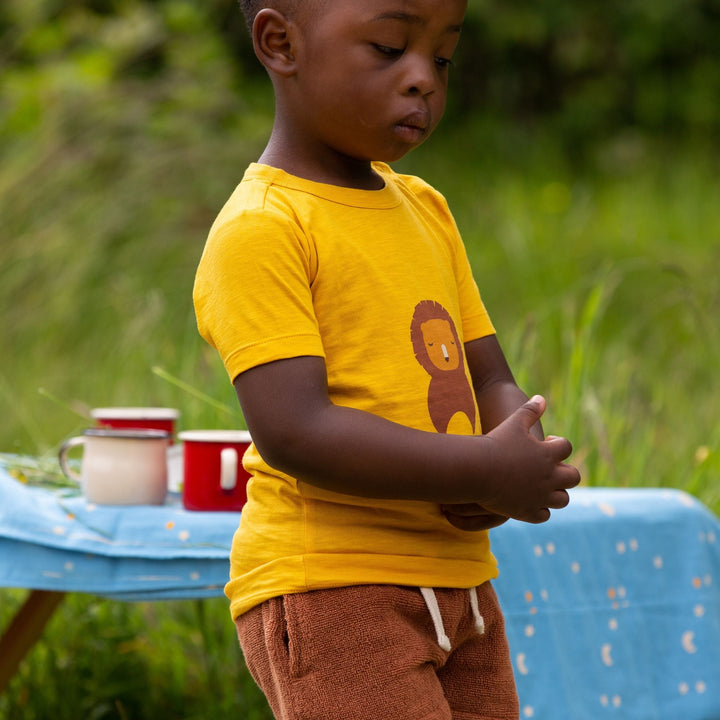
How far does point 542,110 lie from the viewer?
9.53m

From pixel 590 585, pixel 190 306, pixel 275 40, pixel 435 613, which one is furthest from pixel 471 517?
pixel 190 306

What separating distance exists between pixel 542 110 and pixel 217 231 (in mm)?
8530

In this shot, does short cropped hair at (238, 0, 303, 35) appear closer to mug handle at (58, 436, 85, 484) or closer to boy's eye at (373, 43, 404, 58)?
boy's eye at (373, 43, 404, 58)

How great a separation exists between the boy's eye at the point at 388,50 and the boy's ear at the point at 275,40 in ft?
0.37

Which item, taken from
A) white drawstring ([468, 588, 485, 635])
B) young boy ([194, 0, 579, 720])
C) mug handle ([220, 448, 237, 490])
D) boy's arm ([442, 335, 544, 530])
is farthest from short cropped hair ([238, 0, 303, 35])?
mug handle ([220, 448, 237, 490])

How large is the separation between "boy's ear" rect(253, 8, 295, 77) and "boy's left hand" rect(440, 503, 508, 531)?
56 cm

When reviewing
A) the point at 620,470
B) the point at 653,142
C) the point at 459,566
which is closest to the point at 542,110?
the point at 653,142

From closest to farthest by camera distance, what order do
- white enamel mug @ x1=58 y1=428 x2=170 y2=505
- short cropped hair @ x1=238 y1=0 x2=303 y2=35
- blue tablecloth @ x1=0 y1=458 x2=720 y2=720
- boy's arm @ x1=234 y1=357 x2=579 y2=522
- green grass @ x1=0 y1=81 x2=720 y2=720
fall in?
boy's arm @ x1=234 y1=357 x2=579 y2=522
short cropped hair @ x1=238 y1=0 x2=303 y2=35
blue tablecloth @ x1=0 y1=458 x2=720 y2=720
white enamel mug @ x1=58 y1=428 x2=170 y2=505
green grass @ x1=0 y1=81 x2=720 y2=720

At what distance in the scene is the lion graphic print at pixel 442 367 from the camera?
1.43 metres

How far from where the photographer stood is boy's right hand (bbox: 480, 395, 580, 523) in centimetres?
132

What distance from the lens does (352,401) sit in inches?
54.5

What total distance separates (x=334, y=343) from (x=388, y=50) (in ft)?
1.13

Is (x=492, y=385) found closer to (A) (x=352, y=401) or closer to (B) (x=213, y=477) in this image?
(A) (x=352, y=401)

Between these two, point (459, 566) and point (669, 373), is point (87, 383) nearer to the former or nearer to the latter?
point (669, 373)
